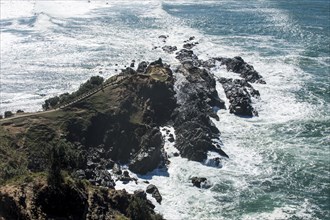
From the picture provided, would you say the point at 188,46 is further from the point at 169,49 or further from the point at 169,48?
the point at 169,49

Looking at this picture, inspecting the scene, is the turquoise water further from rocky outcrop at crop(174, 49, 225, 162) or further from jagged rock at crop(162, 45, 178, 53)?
jagged rock at crop(162, 45, 178, 53)

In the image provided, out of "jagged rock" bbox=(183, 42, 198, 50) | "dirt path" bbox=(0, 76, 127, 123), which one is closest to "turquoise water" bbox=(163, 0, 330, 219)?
"jagged rock" bbox=(183, 42, 198, 50)

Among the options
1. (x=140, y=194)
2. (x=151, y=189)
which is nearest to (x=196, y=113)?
(x=151, y=189)

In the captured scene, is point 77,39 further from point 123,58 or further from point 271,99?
point 271,99

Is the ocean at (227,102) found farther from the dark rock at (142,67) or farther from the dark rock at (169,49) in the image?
the dark rock at (142,67)

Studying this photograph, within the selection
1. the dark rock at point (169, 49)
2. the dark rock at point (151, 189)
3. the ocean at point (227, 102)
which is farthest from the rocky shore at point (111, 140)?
the dark rock at point (169, 49)

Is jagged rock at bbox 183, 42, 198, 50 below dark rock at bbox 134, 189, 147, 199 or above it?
above
